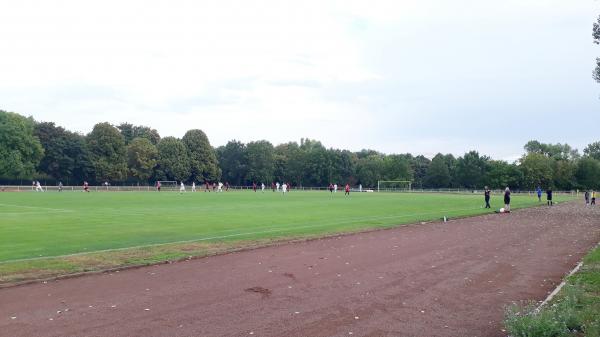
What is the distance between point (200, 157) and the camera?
117000 millimetres

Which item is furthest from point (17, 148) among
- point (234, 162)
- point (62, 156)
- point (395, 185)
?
point (395, 185)

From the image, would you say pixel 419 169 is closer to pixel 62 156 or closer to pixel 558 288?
pixel 62 156

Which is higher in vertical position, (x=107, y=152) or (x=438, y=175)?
(x=107, y=152)

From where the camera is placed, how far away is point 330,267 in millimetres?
13266

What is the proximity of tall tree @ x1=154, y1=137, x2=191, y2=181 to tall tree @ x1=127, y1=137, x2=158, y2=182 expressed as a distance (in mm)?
1767

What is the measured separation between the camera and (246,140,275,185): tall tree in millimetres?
126312

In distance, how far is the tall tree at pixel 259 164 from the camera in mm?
126312

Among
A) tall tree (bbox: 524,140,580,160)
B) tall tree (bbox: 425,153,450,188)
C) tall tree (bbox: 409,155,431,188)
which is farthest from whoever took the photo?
tall tree (bbox: 524,140,580,160)

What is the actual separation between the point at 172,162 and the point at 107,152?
43.9ft

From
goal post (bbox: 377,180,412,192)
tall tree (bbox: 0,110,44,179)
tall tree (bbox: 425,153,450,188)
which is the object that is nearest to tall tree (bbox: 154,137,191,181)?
tall tree (bbox: 0,110,44,179)

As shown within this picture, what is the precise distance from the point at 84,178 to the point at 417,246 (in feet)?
325

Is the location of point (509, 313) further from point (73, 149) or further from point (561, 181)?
point (561, 181)

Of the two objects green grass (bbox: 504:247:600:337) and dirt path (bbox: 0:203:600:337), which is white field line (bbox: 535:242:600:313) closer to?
green grass (bbox: 504:247:600:337)

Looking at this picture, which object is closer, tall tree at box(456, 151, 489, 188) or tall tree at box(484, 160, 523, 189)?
tall tree at box(484, 160, 523, 189)
